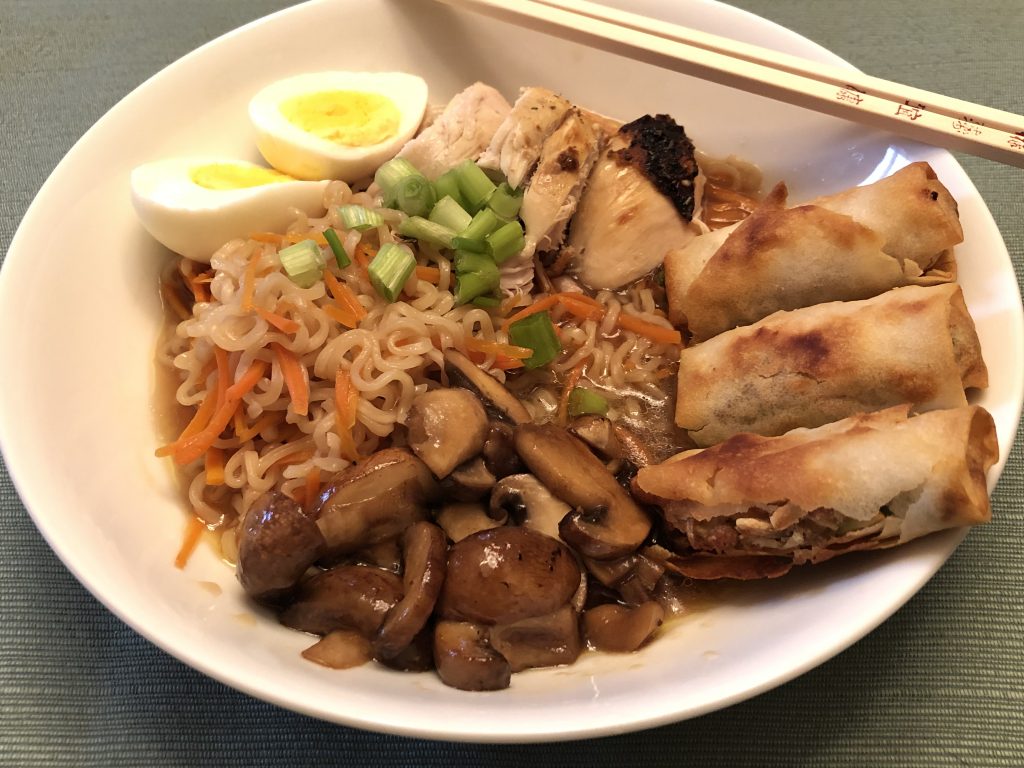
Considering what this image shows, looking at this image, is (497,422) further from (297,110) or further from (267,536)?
(297,110)

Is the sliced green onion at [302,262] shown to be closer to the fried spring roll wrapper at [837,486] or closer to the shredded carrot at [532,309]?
the shredded carrot at [532,309]

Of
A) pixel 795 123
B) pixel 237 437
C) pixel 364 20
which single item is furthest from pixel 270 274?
pixel 795 123

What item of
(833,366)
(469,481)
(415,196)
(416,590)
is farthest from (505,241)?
(416,590)

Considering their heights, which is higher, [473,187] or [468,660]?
[473,187]

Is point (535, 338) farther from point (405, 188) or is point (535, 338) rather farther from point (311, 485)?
point (311, 485)

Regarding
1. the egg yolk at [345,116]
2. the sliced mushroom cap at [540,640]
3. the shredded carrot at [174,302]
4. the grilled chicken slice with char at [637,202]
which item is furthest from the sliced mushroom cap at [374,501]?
the egg yolk at [345,116]
